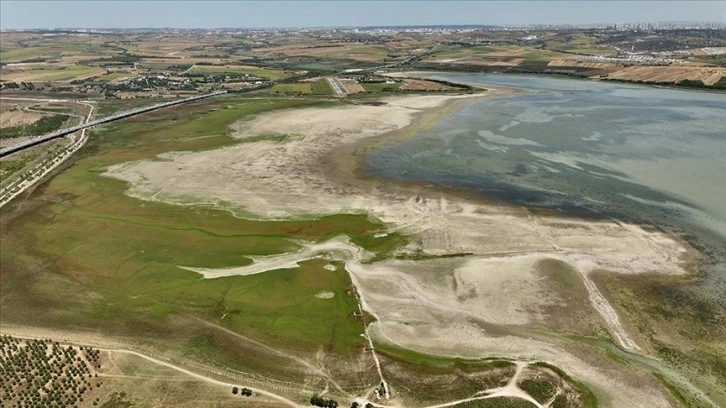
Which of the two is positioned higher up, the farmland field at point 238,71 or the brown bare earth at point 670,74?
the farmland field at point 238,71

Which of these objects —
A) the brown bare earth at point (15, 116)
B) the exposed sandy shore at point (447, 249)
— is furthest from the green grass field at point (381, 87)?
the brown bare earth at point (15, 116)

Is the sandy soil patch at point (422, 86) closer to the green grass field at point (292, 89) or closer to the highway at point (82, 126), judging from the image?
the green grass field at point (292, 89)

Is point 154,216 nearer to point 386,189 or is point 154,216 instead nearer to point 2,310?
point 2,310

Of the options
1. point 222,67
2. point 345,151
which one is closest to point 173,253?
point 345,151

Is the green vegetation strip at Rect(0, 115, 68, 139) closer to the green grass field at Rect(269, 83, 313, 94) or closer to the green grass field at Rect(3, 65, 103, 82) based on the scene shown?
the green grass field at Rect(269, 83, 313, 94)

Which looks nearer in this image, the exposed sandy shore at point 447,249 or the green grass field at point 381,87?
the exposed sandy shore at point 447,249

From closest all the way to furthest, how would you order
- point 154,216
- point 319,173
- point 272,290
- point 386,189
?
1. point 272,290
2. point 154,216
3. point 386,189
4. point 319,173

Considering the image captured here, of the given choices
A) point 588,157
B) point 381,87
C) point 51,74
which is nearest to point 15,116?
point 51,74
